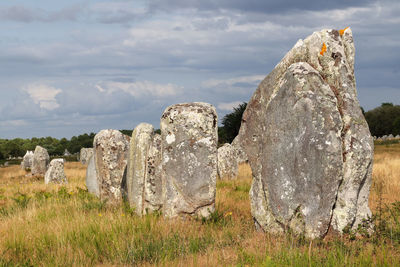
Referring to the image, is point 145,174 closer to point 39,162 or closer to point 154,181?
point 154,181

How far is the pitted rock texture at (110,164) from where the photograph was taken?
13.4 m

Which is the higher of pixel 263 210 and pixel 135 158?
pixel 135 158

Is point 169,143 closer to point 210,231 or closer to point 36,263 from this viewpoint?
point 210,231

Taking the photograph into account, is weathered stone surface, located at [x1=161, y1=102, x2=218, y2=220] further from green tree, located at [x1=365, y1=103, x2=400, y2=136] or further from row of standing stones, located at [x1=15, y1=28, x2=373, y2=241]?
green tree, located at [x1=365, y1=103, x2=400, y2=136]

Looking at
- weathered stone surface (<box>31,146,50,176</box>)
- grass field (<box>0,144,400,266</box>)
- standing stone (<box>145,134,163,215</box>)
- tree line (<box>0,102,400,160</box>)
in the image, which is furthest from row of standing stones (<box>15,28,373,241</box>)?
tree line (<box>0,102,400,160</box>)

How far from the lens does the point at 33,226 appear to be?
9648mm

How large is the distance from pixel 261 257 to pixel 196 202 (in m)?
3.45

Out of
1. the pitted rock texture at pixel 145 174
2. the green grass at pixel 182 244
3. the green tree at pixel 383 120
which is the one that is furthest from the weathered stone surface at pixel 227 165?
the green tree at pixel 383 120

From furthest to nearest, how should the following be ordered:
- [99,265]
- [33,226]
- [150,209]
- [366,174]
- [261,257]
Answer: [150,209] < [33,226] < [366,174] < [99,265] < [261,257]

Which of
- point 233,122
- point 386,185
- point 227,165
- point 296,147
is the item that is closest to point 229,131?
point 233,122

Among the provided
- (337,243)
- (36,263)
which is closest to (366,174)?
(337,243)

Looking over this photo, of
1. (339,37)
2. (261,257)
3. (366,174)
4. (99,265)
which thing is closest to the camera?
(261,257)

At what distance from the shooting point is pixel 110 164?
13.5 metres

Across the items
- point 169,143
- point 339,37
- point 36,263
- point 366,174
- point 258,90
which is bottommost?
point 36,263
